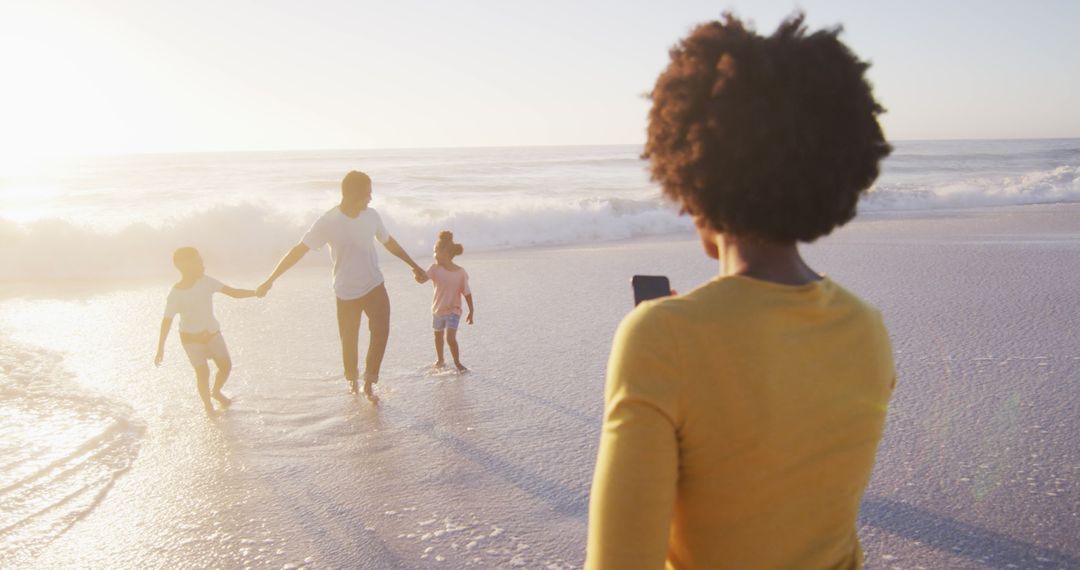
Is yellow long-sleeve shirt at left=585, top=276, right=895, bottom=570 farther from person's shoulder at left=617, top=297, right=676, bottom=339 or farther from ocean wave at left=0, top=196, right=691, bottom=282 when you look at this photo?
ocean wave at left=0, top=196, right=691, bottom=282

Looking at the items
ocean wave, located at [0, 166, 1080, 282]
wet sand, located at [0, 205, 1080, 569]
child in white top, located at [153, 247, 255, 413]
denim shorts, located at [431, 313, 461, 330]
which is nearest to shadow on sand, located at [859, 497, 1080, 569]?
wet sand, located at [0, 205, 1080, 569]

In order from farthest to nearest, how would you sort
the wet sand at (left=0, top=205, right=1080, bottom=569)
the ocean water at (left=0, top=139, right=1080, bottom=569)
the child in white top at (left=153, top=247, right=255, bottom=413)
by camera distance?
the child in white top at (left=153, top=247, right=255, bottom=413)
the ocean water at (left=0, top=139, right=1080, bottom=569)
the wet sand at (left=0, top=205, right=1080, bottom=569)

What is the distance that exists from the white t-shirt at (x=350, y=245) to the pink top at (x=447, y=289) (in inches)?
29.1

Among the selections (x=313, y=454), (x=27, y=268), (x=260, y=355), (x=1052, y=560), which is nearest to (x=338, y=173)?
(x=27, y=268)

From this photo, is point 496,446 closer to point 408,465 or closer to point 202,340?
point 408,465

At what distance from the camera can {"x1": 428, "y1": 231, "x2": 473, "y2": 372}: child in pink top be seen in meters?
7.03

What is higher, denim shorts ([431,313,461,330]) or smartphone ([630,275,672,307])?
smartphone ([630,275,672,307])

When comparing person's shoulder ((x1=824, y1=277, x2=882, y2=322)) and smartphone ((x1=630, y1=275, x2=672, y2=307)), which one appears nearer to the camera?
person's shoulder ((x1=824, y1=277, x2=882, y2=322))

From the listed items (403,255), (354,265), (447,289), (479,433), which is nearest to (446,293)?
(447,289)

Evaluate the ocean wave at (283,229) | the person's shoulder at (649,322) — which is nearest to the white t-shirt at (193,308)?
the ocean wave at (283,229)

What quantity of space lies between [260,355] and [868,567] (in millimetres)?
5890

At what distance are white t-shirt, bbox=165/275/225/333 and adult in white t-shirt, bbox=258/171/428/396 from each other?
1.47 feet

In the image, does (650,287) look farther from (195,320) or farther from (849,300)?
(195,320)

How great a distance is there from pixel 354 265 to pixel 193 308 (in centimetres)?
132
